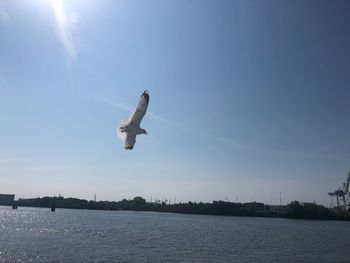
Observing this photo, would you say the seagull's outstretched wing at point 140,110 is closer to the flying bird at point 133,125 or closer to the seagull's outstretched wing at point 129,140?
the flying bird at point 133,125

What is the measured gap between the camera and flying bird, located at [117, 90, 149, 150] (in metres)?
14.0

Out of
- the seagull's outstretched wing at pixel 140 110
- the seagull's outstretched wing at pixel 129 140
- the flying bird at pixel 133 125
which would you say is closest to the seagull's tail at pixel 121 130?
the flying bird at pixel 133 125

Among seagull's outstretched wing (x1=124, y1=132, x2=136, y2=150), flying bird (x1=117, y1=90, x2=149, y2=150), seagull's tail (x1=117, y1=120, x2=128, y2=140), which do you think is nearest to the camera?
seagull's outstretched wing (x1=124, y1=132, x2=136, y2=150)

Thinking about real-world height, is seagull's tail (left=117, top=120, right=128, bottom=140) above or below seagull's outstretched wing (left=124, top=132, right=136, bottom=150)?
above

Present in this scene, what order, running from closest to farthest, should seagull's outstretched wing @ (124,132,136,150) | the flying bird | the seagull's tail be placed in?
seagull's outstretched wing @ (124,132,136,150), the flying bird, the seagull's tail

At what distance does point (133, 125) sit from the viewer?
48.9 ft

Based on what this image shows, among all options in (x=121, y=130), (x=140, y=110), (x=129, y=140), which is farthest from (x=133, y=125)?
(x=140, y=110)

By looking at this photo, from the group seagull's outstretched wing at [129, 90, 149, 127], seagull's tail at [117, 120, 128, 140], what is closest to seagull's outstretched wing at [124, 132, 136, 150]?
seagull's tail at [117, 120, 128, 140]

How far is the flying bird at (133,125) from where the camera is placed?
14002mm

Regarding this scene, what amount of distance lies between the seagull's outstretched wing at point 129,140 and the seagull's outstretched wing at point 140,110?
1.37ft

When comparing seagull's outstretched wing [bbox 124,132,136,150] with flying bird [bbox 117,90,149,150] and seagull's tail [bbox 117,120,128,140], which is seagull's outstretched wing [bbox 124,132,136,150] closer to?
flying bird [bbox 117,90,149,150]

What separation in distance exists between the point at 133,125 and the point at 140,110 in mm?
858

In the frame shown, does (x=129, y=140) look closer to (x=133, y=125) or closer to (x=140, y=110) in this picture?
(x=133, y=125)

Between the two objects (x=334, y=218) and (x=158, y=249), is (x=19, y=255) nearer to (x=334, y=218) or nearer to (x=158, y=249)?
(x=158, y=249)
